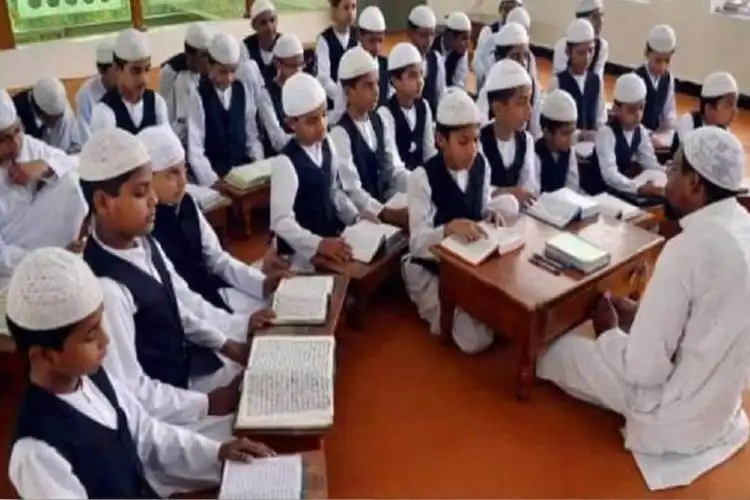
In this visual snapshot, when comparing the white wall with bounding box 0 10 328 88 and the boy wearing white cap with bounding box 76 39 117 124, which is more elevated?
the boy wearing white cap with bounding box 76 39 117 124

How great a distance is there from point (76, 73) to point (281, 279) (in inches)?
229

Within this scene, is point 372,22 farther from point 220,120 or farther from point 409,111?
point 220,120

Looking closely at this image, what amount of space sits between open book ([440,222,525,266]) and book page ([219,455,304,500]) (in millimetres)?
1336

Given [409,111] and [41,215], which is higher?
[409,111]

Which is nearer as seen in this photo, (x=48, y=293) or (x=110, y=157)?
(x=48, y=293)

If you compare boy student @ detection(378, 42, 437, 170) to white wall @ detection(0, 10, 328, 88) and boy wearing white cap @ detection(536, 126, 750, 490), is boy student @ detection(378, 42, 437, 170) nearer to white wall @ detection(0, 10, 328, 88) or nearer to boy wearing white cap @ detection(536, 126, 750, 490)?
boy wearing white cap @ detection(536, 126, 750, 490)

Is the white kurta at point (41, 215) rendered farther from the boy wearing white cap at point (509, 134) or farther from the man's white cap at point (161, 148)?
the boy wearing white cap at point (509, 134)

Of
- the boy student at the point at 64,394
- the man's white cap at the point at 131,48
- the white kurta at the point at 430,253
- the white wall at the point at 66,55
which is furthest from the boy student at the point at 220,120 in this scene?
the white wall at the point at 66,55

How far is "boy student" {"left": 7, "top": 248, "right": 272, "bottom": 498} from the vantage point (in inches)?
72.2

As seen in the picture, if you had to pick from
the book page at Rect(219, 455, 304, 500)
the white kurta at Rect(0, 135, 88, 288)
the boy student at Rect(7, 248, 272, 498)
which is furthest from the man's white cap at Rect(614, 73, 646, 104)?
the boy student at Rect(7, 248, 272, 498)

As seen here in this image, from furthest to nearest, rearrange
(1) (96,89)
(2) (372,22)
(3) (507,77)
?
1. (2) (372,22)
2. (1) (96,89)
3. (3) (507,77)

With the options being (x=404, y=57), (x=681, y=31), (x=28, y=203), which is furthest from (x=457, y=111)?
(x=681, y=31)

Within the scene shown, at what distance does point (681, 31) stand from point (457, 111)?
4.93 metres

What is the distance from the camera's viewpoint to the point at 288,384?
2.48 metres
